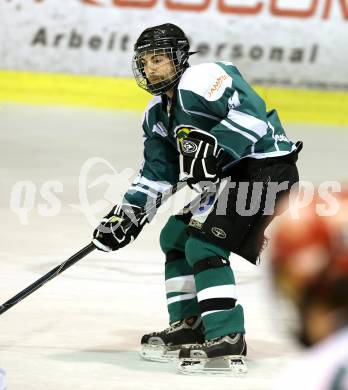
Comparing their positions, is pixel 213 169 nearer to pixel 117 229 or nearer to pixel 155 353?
pixel 117 229

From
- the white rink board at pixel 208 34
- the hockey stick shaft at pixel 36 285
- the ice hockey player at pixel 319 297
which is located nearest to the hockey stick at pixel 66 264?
the hockey stick shaft at pixel 36 285

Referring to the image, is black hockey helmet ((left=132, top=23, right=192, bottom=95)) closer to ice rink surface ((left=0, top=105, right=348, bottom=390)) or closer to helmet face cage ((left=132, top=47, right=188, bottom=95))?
helmet face cage ((left=132, top=47, right=188, bottom=95))

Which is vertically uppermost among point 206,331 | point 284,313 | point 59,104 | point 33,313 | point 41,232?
point 284,313

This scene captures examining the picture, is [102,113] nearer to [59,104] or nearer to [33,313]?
[59,104]

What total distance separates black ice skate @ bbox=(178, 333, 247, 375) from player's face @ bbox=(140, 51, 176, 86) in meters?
0.75

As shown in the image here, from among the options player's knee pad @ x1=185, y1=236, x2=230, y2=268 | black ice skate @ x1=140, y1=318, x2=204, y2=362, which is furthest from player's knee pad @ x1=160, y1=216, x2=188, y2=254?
black ice skate @ x1=140, y1=318, x2=204, y2=362

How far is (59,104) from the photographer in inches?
341

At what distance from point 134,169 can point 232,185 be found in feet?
11.9

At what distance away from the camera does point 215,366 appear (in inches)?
129

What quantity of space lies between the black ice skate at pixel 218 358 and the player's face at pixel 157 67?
0.75m

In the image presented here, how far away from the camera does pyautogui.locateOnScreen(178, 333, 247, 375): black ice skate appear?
326 centimetres

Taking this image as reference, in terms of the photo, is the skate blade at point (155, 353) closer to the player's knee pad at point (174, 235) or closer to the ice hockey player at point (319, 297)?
the player's knee pad at point (174, 235)

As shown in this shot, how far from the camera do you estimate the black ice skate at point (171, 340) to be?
3.45 metres

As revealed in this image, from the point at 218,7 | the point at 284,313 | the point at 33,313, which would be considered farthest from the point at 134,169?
the point at 284,313
